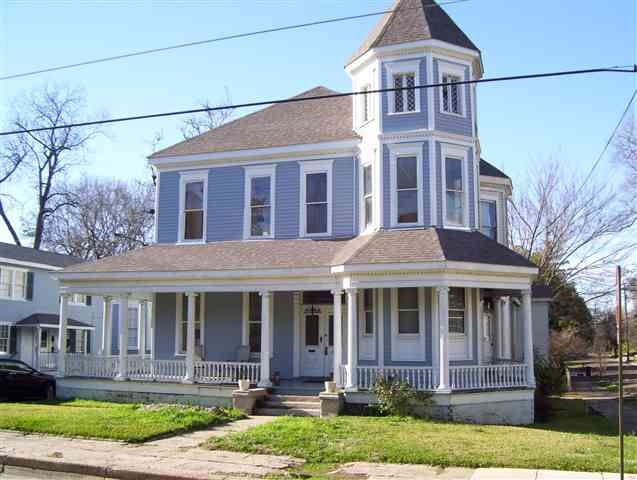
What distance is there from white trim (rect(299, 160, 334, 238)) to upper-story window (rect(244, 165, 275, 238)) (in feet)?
3.29

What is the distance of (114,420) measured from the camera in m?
15.5

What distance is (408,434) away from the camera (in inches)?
548

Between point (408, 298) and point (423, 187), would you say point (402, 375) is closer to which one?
point (408, 298)

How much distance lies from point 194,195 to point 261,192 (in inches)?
94.9

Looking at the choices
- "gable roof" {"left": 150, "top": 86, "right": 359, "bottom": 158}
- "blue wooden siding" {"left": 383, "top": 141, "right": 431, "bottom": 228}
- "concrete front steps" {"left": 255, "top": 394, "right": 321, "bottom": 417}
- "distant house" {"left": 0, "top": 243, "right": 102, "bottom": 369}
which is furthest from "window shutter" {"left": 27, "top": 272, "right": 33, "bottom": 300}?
"blue wooden siding" {"left": 383, "top": 141, "right": 431, "bottom": 228}

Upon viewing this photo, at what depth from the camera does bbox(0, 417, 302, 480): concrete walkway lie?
10977mm

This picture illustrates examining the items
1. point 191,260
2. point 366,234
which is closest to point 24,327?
point 191,260

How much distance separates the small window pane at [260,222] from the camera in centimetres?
2181

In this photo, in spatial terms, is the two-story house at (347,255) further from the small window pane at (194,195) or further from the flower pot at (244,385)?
the flower pot at (244,385)

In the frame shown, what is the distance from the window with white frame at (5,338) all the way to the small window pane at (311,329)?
1787cm

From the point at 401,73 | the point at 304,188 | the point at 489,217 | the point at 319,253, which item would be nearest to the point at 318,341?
the point at 319,253

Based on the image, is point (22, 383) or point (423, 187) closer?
point (423, 187)

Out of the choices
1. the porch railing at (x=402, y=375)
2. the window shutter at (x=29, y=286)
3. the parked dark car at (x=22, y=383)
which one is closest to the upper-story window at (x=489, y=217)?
the porch railing at (x=402, y=375)

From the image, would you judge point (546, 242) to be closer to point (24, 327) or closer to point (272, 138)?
point (272, 138)
